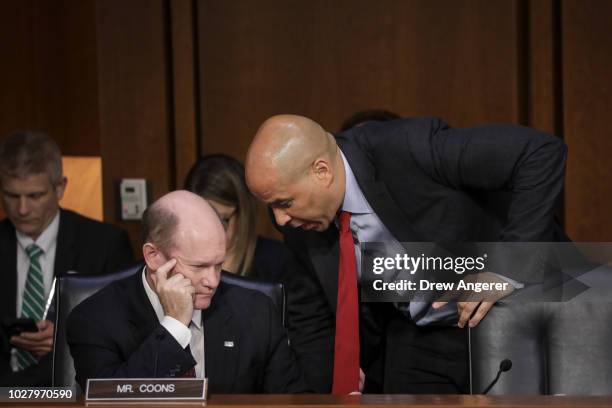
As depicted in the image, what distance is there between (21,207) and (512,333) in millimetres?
1811

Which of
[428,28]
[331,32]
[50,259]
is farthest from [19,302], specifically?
[428,28]

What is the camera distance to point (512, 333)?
2.44 meters

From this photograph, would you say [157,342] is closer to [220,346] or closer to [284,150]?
[220,346]

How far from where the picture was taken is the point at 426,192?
2768 millimetres

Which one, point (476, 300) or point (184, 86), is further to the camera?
point (184, 86)

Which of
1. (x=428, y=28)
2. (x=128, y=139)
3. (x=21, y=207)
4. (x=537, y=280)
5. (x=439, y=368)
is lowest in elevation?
(x=439, y=368)

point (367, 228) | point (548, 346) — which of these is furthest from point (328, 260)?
point (548, 346)

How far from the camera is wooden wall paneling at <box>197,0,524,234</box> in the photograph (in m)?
3.85

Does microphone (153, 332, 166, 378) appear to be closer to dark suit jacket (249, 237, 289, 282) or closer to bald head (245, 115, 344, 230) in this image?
bald head (245, 115, 344, 230)

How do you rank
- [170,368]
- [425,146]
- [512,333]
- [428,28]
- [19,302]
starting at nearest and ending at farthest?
[170,368] < [512,333] < [425,146] < [19,302] < [428,28]

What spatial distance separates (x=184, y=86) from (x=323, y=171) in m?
1.41

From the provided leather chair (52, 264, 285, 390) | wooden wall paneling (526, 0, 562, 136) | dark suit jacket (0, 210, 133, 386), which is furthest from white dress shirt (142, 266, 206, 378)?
wooden wall paneling (526, 0, 562, 136)

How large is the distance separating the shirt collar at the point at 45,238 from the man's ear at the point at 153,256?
1220 mm

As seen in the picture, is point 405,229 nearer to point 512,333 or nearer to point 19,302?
point 512,333
